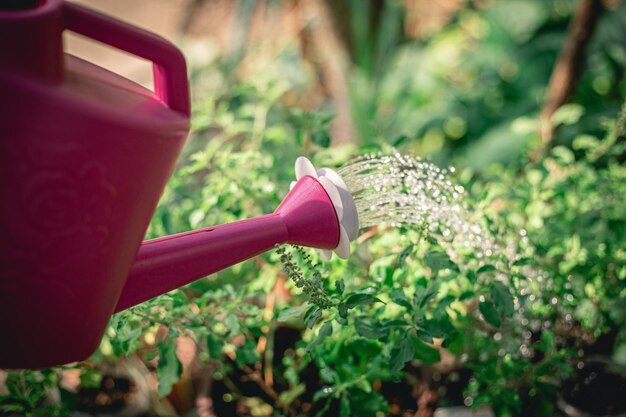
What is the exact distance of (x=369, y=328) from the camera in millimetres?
861

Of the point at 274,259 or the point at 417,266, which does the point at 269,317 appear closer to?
the point at 274,259

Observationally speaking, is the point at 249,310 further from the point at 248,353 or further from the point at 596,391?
the point at 596,391

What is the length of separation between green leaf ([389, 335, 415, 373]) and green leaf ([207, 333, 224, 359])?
0.25 m

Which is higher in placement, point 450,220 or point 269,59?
point 450,220

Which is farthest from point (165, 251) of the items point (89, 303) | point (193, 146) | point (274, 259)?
point (193, 146)

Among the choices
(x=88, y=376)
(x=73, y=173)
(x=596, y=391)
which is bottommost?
(x=88, y=376)

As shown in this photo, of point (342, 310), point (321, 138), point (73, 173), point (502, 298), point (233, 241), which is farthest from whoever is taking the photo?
point (321, 138)

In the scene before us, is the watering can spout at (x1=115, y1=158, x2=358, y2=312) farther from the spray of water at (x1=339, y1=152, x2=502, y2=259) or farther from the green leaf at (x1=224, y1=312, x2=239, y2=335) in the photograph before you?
the green leaf at (x1=224, y1=312, x2=239, y2=335)

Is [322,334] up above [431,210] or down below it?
below

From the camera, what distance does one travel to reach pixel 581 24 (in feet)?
5.90

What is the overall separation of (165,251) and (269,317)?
52 centimetres

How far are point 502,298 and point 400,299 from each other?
15cm

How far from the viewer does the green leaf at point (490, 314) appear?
905 millimetres

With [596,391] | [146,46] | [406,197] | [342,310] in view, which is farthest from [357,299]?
[596,391]
